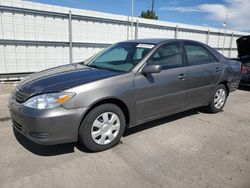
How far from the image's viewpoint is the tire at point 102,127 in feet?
9.71

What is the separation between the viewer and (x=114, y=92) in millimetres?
3088

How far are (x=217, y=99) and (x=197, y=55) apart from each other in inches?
48.3

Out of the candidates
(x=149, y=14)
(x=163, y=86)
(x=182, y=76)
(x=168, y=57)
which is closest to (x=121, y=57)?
(x=168, y=57)

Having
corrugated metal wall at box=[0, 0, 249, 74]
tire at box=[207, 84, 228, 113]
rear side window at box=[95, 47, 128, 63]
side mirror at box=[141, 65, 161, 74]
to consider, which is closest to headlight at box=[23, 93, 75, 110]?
side mirror at box=[141, 65, 161, 74]

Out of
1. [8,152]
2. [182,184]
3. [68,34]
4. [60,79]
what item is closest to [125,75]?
[60,79]

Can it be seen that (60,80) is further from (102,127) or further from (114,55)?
(114,55)

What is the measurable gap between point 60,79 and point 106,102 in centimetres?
73

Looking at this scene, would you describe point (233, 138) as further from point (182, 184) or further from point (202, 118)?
point (182, 184)

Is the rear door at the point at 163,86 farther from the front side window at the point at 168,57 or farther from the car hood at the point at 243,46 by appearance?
the car hood at the point at 243,46

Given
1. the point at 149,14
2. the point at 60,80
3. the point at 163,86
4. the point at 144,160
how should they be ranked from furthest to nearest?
the point at 149,14 < the point at 163,86 < the point at 60,80 < the point at 144,160

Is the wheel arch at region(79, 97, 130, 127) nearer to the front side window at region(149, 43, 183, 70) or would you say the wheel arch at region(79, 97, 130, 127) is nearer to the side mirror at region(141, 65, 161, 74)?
the side mirror at region(141, 65, 161, 74)

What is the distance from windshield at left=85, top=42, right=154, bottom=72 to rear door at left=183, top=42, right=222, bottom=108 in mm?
984

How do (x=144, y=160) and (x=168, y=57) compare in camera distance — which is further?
(x=168, y=57)

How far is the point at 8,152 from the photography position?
3.10m
